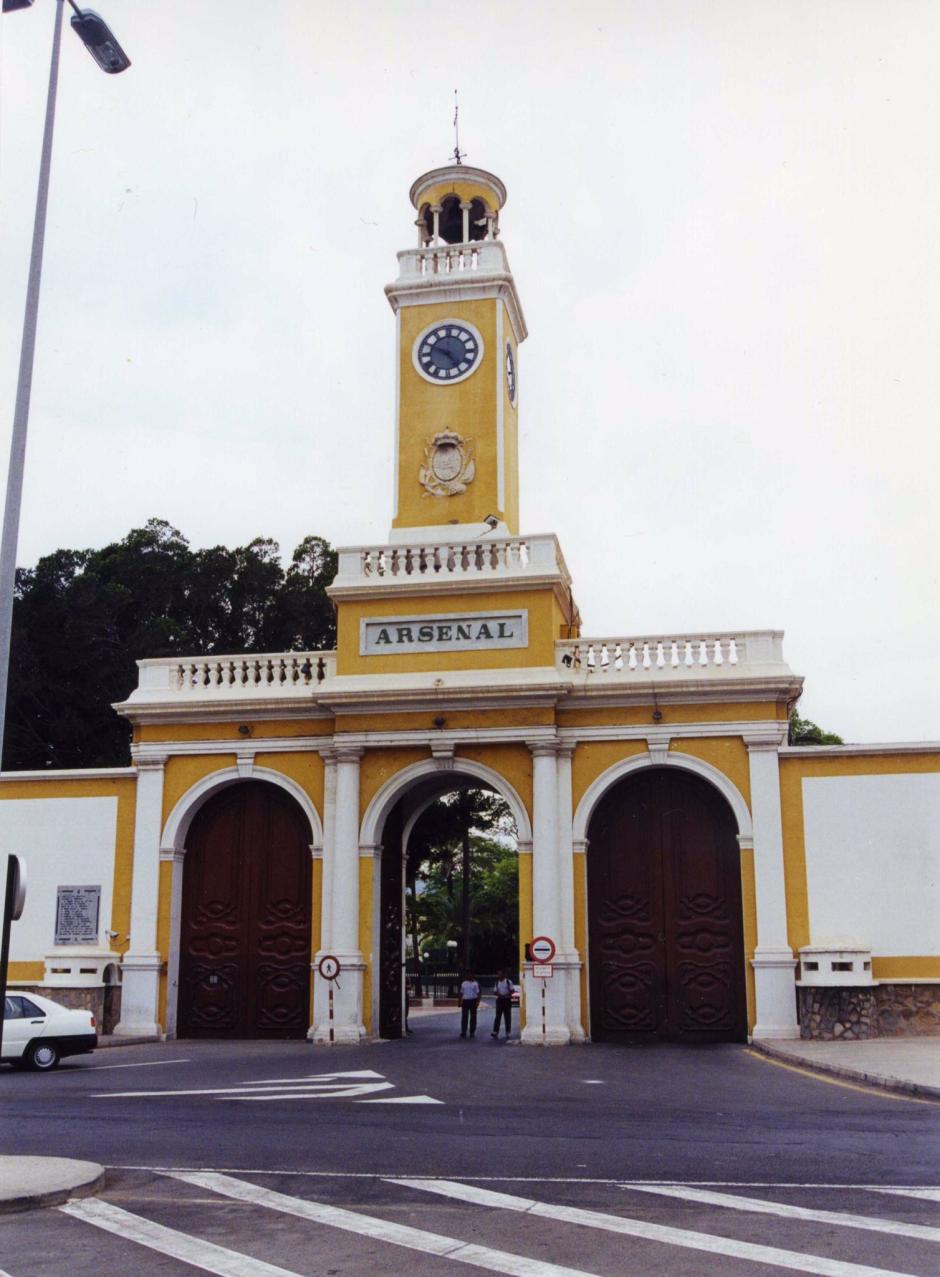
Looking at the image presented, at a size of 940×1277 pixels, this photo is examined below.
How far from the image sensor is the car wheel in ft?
57.7

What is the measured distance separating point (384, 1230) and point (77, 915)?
18.2m

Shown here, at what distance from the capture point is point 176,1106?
499 inches

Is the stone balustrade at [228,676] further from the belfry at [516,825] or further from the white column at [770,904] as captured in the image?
the white column at [770,904]

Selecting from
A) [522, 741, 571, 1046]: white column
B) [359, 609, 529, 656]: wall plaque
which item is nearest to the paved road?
[522, 741, 571, 1046]: white column

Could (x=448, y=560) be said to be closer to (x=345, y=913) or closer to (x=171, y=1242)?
(x=345, y=913)

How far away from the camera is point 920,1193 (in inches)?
315

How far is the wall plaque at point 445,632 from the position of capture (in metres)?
A: 23.1

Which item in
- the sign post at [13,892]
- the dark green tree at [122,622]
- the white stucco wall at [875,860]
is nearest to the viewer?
the sign post at [13,892]

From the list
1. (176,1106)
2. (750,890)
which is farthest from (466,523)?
(176,1106)

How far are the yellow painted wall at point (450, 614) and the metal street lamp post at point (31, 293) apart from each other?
12.6 m

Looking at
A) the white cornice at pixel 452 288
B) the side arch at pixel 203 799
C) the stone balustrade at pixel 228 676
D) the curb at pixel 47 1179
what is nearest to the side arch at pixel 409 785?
the side arch at pixel 203 799

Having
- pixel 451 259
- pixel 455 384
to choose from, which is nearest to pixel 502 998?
pixel 455 384

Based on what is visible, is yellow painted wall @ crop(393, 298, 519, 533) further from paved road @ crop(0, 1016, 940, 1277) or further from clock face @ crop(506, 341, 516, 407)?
paved road @ crop(0, 1016, 940, 1277)

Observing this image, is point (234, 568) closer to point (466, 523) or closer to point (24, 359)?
Result: point (466, 523)
